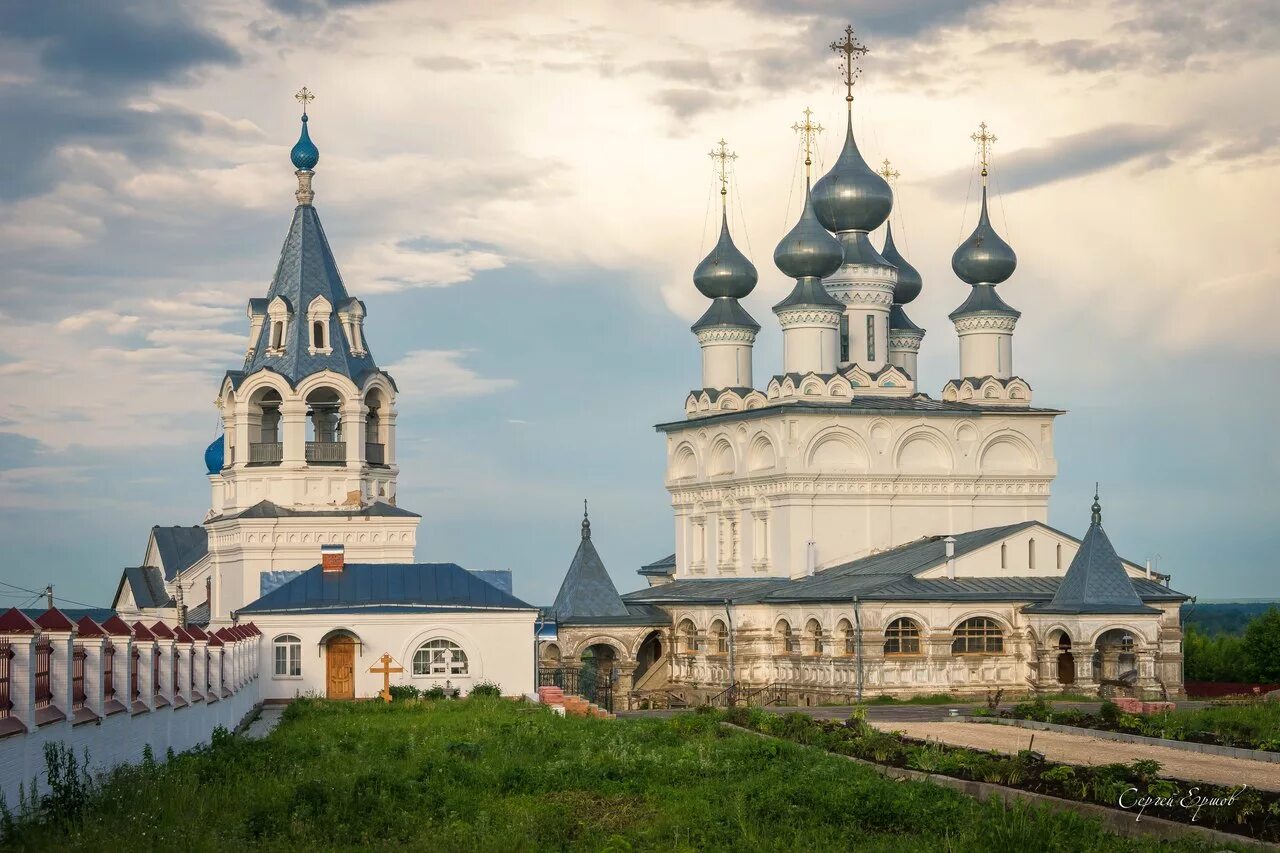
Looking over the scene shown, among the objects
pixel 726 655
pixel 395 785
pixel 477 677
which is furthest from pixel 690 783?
pixel 726 655

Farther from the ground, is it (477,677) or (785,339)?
(785,339)

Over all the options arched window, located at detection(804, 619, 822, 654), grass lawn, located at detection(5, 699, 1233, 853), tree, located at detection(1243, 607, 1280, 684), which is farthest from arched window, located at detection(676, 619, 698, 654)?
grass lawn, located at detection(5, 699, 1233, 853)

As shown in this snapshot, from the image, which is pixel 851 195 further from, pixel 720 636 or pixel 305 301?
pixel 305 301

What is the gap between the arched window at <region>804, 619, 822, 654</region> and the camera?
36.3m

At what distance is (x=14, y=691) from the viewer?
41.8 ft

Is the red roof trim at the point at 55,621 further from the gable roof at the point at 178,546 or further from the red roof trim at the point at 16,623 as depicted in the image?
the gable roof at the point at 178,546

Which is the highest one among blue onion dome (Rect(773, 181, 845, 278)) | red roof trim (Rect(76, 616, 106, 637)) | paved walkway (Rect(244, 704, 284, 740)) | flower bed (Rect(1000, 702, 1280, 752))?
blue onion dome (Rect(773, 181, 845, 278))

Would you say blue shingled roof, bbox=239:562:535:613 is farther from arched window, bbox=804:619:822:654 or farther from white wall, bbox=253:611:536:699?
arched window, bbox=804:619:822:654

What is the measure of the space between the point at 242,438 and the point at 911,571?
44.0 ft

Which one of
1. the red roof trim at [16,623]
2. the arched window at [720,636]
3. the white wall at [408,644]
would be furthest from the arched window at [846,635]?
the red roof trim at [16,623]

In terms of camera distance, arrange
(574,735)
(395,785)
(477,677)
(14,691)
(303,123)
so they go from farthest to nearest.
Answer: (303,123) → (477,677) → (574,735) → (395,785) → (14,691)

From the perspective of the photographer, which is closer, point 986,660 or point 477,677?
point 477,677

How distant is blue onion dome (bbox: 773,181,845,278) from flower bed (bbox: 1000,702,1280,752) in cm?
1695

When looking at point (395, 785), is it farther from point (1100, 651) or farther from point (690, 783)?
point (1100, 651)
